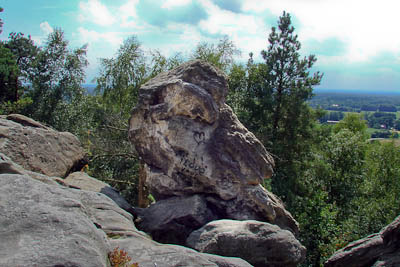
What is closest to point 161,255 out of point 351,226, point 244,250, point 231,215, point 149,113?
point 244,250

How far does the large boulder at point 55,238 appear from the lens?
5.29 meters

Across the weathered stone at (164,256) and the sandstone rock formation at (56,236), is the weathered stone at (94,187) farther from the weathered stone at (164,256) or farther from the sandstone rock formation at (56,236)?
the weathered stone at (164,256)

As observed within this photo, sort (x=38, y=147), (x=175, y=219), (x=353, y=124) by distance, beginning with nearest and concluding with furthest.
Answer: (x=175, y=219), (x=38, y=147), (x=353, y=124)

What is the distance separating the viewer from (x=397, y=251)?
32.4ft

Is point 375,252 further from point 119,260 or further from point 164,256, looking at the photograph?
point 119,260

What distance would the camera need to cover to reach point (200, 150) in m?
12.5

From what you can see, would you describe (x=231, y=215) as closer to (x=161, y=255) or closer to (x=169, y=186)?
(x=169, y=186)

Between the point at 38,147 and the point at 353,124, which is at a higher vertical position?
the point at 38,147

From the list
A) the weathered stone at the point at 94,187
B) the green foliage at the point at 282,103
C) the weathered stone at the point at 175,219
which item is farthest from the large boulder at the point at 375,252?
the green foliage at the point at 282,103

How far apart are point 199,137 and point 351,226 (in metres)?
10.8

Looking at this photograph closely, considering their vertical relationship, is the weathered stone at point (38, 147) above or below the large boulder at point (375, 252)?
above

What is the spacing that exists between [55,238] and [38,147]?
7.15 m

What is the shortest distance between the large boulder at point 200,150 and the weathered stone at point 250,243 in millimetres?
1995

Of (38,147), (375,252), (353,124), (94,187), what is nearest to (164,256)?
(94,187)
